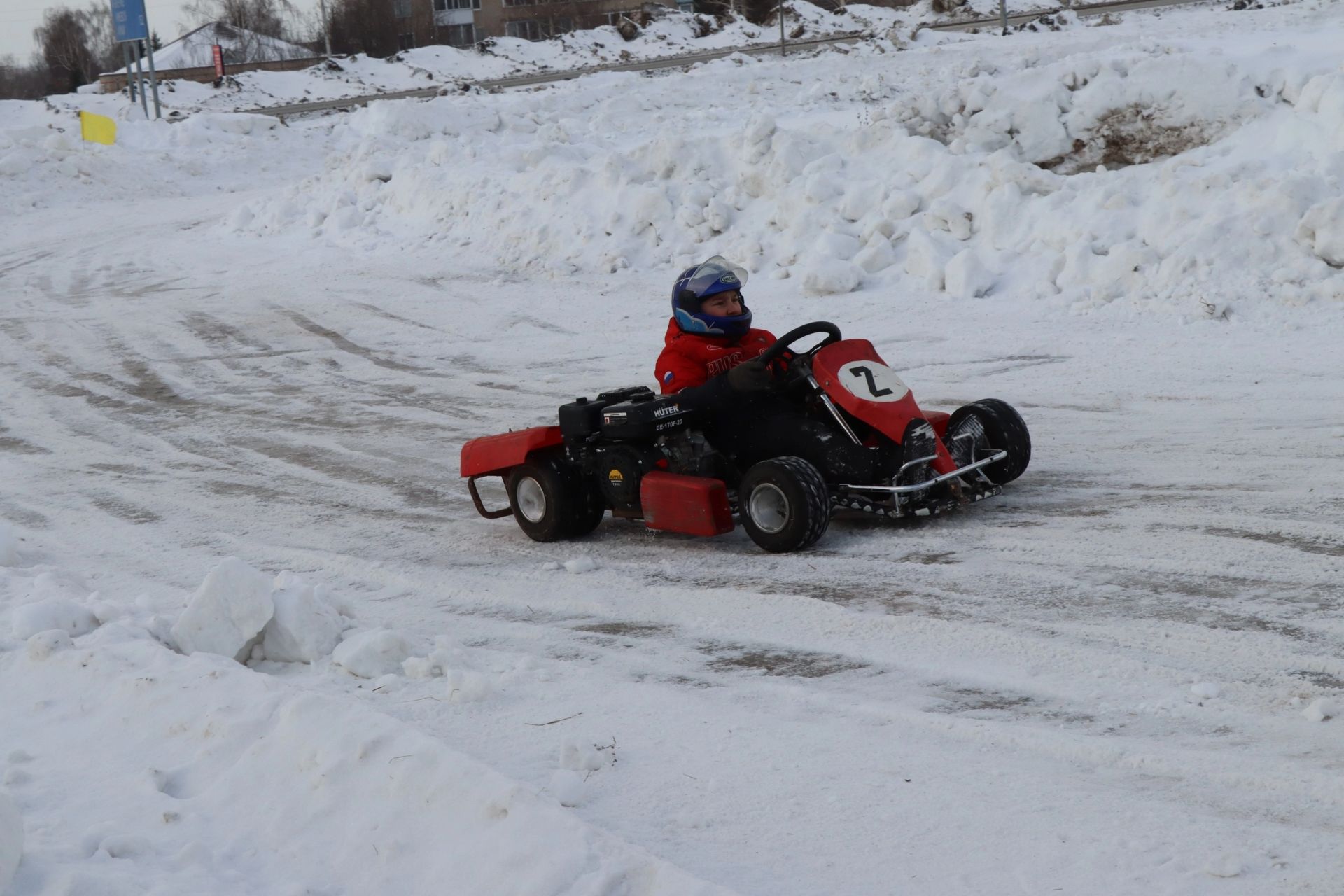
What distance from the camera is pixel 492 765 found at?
11.7ft

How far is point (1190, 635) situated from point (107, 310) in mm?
14004

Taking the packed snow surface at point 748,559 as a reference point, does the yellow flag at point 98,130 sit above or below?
above

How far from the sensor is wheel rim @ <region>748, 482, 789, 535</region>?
575 centimetres

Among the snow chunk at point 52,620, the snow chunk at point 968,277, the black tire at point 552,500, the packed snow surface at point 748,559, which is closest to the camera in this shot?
the packed snow surface at point 748,559

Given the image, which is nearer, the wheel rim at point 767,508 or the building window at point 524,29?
the wheel rim at point 767,508

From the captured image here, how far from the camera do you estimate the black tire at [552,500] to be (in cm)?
643

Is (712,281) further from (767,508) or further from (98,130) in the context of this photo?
(98,130)

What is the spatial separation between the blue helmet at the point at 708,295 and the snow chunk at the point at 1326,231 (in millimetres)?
5595

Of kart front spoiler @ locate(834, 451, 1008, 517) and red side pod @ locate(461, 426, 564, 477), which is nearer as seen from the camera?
kart front spoiler @ locate(834, 451, 1008, 517)

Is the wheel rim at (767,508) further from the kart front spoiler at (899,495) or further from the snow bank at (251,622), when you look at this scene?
the snow bank at (251,622)

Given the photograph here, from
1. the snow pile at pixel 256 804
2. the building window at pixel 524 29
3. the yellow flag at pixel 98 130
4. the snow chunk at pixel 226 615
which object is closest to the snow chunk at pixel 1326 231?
the snow chunk at pixel 226 615

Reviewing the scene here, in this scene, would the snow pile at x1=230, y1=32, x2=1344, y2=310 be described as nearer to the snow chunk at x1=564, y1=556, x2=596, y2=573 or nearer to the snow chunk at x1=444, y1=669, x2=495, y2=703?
the snow chunk at x1=564, y1=556, x2=596, y2=573

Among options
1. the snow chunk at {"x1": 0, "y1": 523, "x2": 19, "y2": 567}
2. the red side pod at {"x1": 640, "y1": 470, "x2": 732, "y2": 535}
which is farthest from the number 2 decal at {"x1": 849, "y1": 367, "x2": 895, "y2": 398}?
the snow chunk at {"x1": 0, "y1": 523, "x2": 19, "y2": 567}

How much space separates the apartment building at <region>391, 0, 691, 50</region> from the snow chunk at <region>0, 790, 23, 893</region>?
55.1 meters
